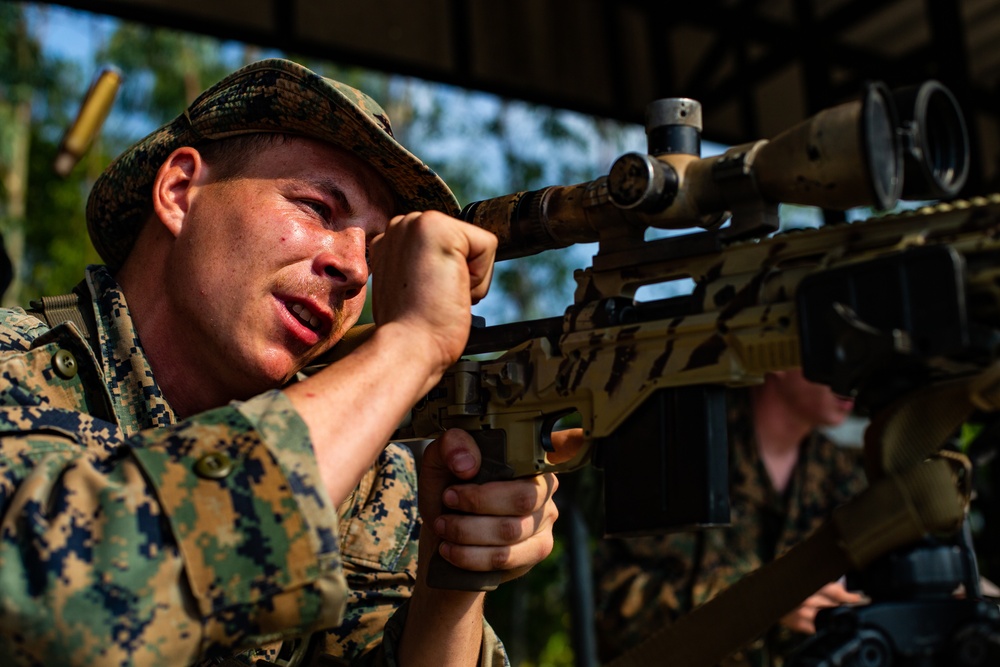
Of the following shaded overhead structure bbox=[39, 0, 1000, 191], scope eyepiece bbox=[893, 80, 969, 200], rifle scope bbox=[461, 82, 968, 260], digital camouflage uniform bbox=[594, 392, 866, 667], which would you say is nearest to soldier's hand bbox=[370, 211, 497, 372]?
rifle scope bbox=[461, 82, 968, 260]

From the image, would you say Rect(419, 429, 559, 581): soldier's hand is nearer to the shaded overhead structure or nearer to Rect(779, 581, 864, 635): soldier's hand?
Rect(779, 581, 864, 635): soldier's hand

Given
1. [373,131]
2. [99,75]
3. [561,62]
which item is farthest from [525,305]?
[373,131]

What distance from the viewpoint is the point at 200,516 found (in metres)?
1.29

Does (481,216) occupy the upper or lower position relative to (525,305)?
lower

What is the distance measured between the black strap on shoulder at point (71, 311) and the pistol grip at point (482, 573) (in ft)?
2.57

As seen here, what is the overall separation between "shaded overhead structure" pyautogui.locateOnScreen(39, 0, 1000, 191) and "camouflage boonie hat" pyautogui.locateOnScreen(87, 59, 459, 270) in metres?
2.57

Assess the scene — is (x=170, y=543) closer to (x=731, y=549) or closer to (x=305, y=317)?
(x=305, y=317)

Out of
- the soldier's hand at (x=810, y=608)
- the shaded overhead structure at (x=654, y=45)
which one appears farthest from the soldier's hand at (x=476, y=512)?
the shaded overhead structure at (x=654, y=45)

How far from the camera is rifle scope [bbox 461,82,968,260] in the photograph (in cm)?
137

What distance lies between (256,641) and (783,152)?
1.02 metres

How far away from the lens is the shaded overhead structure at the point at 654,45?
5.05 metres

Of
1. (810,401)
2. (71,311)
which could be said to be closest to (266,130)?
(71,311)

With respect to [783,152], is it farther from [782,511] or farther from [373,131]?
[782,511]

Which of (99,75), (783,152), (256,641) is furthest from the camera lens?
(99,75)
